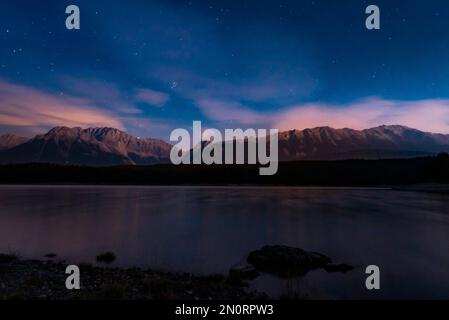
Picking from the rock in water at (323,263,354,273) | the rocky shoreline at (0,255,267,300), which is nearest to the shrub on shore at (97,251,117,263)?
the rocky shoreline at (0,255,267,300)

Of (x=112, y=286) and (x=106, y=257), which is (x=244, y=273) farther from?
(x=106, y=257)

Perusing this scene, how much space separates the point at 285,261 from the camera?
19172 millimetres

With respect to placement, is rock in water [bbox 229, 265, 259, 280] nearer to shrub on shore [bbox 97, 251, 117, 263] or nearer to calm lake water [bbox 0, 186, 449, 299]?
calm lake water [bbox 0, 186, 449, 299]

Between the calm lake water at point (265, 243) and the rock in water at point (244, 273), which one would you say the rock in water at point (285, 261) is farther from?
the calm lake water at point (265, 243)

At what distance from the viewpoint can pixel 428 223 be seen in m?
42.8

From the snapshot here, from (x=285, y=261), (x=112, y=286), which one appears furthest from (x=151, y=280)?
(x=285, y=261)

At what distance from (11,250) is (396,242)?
1231 inches

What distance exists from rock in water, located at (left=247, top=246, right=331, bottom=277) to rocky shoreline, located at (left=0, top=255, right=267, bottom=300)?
3420mm

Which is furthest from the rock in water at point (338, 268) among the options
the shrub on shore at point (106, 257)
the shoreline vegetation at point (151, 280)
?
the shrub on shore at point (106, 257)

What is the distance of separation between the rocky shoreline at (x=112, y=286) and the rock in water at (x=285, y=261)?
11.2 feet

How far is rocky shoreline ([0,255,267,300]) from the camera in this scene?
11.6m

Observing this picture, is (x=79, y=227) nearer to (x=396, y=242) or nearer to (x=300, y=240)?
(x=300, y=240)

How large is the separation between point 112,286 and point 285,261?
1044 cm
